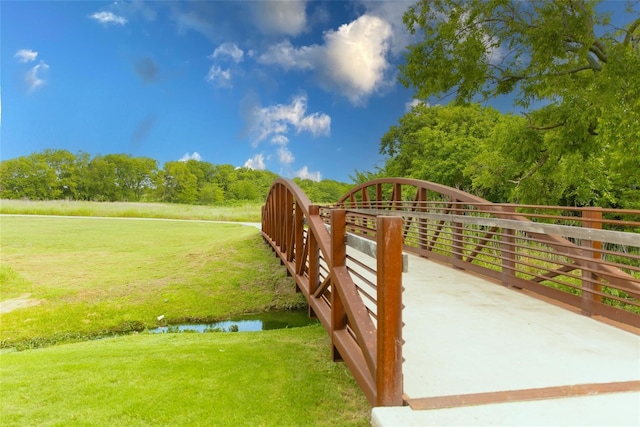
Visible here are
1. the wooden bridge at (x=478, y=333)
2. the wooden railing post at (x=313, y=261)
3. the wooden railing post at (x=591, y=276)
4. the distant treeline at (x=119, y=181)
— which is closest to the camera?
the wooden bridge at (x=478, y=333)

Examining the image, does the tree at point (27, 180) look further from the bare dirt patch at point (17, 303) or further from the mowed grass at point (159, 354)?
the bare dirt patch at point (17, 303)

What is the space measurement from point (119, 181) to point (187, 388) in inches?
2522

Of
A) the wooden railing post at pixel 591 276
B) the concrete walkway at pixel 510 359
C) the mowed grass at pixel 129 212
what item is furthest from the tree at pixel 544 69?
the mowed grass at pixel 129 212

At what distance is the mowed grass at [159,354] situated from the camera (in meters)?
2.46

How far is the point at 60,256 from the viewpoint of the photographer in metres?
11.2

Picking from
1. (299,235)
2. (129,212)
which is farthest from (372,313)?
(129,212)

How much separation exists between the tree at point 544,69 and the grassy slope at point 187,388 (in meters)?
6.77

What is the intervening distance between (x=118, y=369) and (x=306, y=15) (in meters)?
22.6

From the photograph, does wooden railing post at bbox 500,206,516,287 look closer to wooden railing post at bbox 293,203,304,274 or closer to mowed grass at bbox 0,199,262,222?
wooden railing post at bbox 293,203,304,274

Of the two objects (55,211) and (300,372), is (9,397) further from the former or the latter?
(55,211)

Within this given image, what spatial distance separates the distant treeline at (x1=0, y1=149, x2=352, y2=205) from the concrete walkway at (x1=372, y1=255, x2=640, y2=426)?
4636 cm

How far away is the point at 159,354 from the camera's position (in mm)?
3621

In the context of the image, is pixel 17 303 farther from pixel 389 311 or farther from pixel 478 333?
pixel 478 333

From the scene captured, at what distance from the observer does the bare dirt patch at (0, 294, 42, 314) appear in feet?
23.2
